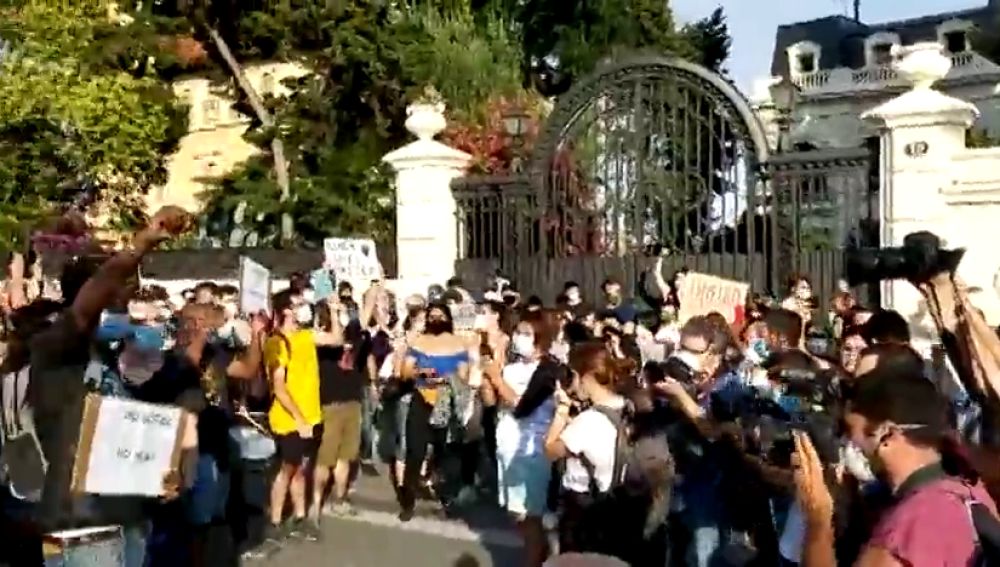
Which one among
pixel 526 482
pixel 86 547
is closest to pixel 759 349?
pixel 526 482

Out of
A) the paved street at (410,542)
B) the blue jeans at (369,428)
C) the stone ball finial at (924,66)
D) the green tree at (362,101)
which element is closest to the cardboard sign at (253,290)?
the paved street at (410,542)

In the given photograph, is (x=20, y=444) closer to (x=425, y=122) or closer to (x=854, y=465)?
(x=854, y=465)

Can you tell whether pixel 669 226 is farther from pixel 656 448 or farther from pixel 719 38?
pixel 719 38

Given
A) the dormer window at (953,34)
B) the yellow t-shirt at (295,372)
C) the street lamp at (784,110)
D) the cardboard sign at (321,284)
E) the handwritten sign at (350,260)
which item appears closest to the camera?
the yellow t-shirt at (295,372)

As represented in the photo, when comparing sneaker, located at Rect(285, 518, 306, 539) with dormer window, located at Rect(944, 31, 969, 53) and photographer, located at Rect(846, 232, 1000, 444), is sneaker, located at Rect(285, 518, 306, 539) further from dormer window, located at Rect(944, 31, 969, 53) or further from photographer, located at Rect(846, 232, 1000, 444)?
dormer window, located at Rect(944, 31, 969, 53)

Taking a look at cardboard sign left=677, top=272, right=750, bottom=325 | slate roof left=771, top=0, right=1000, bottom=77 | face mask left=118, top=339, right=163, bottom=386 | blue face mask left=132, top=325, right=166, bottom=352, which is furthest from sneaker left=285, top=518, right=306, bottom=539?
slate roof left=771, top=0, right=1000, bottom=77

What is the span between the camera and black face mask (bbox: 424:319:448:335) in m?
11.3

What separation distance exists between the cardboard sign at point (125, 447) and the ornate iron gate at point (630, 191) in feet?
32.4

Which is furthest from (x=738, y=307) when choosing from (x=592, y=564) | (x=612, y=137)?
(x=592, y=564)

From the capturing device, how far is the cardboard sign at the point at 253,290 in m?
10.9

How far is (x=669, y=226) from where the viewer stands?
1669 centimetres

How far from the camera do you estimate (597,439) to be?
762 centimetres

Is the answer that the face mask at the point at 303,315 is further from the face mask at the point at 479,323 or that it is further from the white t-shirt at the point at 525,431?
the white t-shirt at the point at 525,431

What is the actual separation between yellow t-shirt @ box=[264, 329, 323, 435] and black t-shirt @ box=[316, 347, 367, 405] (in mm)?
258
